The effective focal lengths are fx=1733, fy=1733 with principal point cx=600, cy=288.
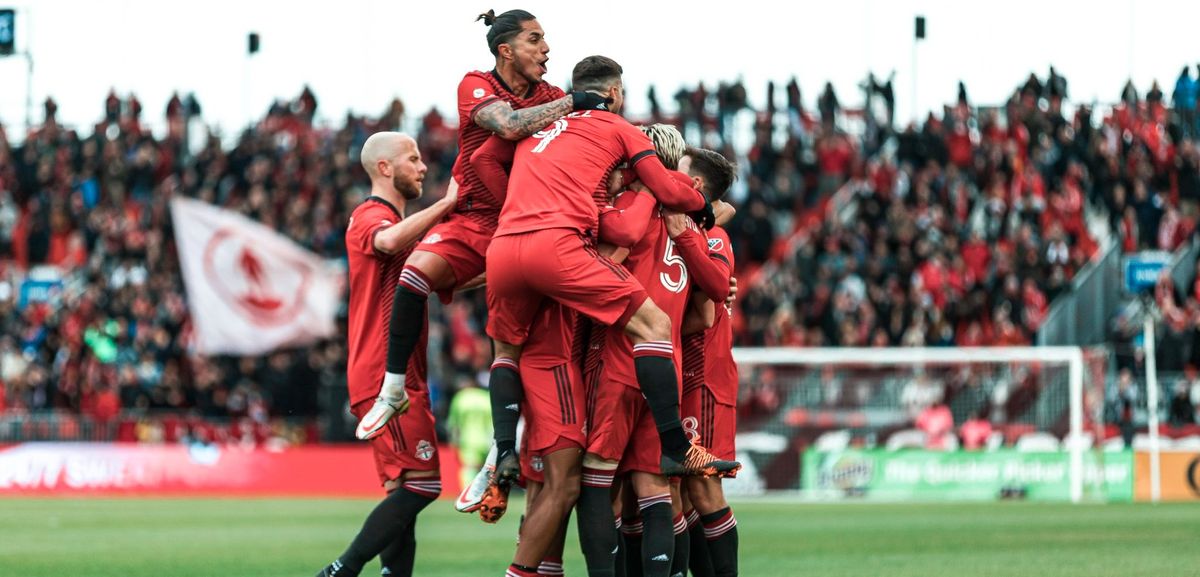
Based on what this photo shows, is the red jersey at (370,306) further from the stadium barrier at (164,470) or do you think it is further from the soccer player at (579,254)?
the stadium barrier at (164,470)

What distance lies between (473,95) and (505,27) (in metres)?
0.39

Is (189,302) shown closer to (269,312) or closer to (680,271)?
(269,312)

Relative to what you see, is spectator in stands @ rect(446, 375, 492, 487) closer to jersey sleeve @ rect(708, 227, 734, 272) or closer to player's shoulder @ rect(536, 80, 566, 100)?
jersey sleeve @ rect(708, 227, 734, 272)

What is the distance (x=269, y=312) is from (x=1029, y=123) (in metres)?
13.6

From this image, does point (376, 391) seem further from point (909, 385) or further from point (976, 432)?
point (909, 385)

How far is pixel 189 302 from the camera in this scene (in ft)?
93.4

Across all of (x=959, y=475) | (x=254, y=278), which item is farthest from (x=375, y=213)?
(x=254, y=278)

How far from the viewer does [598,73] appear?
8312 mm

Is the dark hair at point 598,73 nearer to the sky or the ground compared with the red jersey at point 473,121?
nearer to the sky

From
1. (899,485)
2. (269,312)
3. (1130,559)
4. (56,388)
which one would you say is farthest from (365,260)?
(56,388)

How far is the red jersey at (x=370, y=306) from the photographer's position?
29.0 feet

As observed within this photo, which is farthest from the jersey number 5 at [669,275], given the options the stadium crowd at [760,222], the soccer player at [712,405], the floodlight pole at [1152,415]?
the stadium crowd at [760,222]

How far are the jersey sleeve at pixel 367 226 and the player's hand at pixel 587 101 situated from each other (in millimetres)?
1289

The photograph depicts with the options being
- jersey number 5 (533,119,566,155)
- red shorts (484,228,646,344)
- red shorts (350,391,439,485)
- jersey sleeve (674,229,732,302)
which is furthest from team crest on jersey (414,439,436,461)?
jersey number 5 (533,119,566,155)
